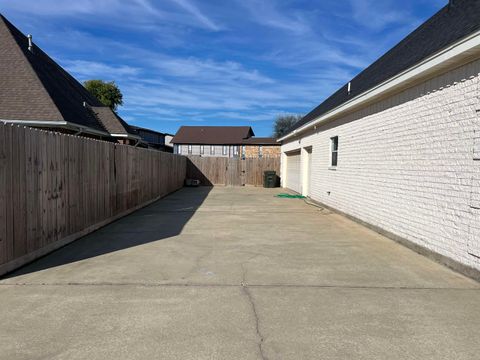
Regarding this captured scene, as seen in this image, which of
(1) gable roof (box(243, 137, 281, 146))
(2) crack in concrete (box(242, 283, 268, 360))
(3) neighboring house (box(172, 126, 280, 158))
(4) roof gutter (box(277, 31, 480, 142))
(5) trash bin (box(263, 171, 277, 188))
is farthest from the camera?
(3) neighboring house (box(172, 126, 280, 158))

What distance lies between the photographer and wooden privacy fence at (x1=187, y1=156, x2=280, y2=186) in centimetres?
2584

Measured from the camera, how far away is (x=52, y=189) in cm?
617

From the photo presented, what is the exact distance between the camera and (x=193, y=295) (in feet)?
14.0

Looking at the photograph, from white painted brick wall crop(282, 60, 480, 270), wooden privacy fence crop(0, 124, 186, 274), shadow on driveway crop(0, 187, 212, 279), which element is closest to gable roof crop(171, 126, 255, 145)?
A: shadow on driveway crop(0, 187, 212, 279)

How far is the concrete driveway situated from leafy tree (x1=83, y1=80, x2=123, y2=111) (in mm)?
44596

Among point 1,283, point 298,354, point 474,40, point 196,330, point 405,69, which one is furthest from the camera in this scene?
point 405,69

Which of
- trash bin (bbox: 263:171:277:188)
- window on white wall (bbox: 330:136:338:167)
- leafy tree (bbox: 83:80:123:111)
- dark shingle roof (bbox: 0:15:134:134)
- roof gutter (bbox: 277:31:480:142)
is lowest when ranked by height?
trash bin (bbox: 263:171:277:188)

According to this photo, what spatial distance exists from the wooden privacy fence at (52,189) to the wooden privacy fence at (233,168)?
49.8 ft

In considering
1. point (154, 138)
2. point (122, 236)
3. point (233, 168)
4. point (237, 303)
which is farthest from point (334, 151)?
point (154, 138)

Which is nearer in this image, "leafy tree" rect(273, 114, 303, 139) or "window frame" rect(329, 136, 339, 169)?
"window frame" rect(329, 136, 339, 169)

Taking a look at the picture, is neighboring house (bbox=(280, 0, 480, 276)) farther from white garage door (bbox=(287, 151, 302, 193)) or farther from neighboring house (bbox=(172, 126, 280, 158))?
neighboring house (bbox=(172, 126, 280, 158))

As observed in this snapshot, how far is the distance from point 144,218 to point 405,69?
7508 millimetres

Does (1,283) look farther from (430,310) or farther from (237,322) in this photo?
(430,310)

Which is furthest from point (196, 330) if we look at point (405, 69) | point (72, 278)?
point (405, 69)
